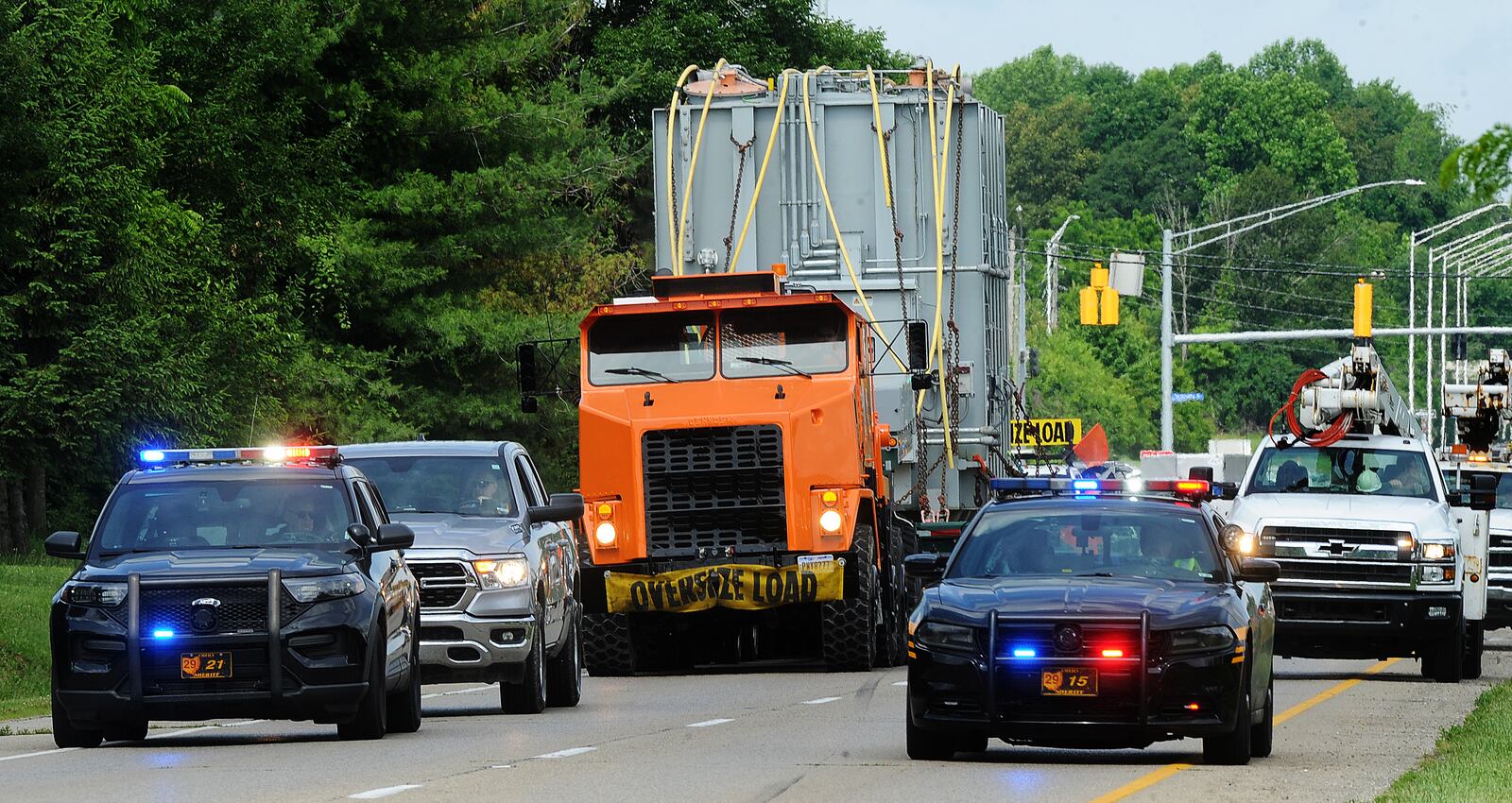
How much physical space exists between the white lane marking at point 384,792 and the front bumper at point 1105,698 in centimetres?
286

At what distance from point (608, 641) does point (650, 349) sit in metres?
2.80

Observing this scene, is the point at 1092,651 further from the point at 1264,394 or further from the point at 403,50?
the point at 1264,394

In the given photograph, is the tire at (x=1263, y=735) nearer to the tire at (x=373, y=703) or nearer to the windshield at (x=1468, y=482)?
the tire at (x=373, y=703)

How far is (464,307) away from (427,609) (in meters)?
27.1

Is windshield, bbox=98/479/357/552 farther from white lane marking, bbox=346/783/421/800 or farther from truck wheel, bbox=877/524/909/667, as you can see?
truck wheel, bbox=877/524/909/667

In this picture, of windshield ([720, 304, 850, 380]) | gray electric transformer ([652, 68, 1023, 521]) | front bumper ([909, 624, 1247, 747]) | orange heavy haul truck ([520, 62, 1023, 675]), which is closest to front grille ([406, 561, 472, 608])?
orange heavy haul truck ([520, 62, 1023, 675])

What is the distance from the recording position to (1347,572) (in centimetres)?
2409

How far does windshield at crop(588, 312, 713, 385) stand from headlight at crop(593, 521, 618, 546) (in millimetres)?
1274

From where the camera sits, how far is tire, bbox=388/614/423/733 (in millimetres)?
17575

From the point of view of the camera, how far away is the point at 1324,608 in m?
24.0

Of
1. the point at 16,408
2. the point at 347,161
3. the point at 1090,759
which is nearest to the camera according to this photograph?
the point at 1090,759

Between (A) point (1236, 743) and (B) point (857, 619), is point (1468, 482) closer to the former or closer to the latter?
(B) point (857, 619)

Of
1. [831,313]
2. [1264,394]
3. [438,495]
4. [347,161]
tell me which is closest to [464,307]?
[347,161]

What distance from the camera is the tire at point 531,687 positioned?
64.4 feet
